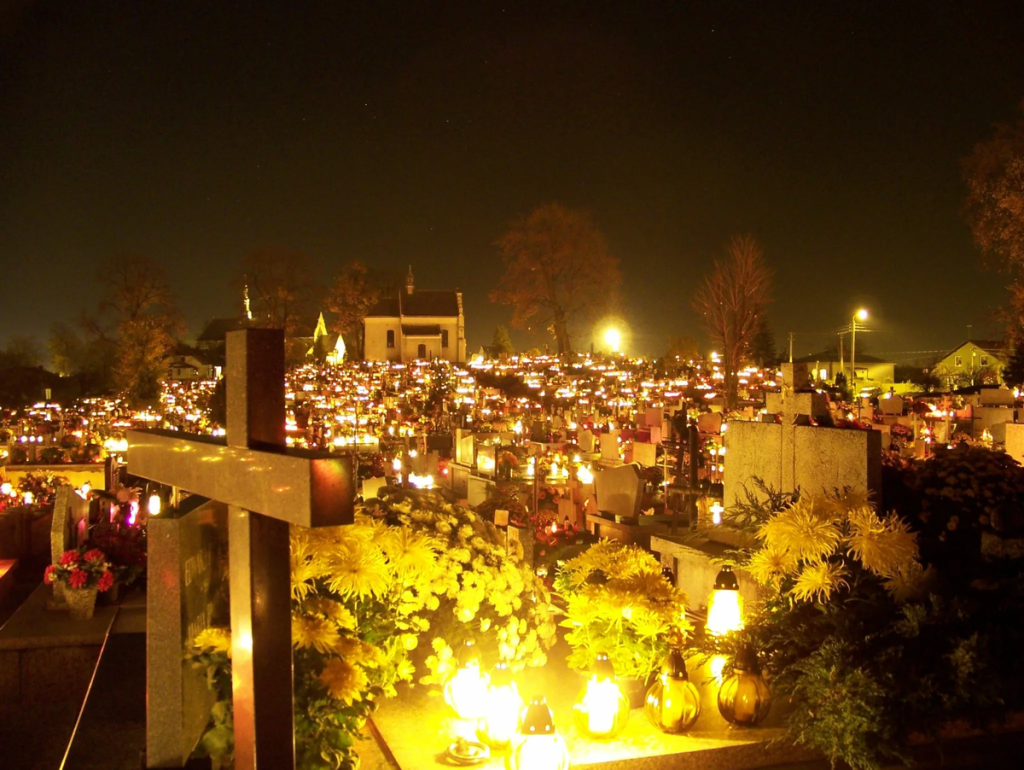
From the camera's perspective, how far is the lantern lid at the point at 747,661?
460 cm

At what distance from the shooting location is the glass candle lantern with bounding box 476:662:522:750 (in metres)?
4.35

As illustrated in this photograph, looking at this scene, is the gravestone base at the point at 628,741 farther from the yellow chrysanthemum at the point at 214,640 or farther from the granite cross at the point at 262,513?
the granite cross at the point at 262,513

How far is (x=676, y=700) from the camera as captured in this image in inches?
176

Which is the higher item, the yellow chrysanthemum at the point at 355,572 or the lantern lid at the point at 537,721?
the yellow chrysanthemum at the point at 355,572

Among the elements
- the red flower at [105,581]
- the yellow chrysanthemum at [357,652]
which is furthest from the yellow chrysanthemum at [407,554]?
the red flower at [105,581]

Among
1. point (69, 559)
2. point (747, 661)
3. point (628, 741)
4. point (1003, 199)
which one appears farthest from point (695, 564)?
point (1003, 199)

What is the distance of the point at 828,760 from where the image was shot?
179 inches

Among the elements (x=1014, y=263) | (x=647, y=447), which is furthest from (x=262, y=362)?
(x=1014, y=263)

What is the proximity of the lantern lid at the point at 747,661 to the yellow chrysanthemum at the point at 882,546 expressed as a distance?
2.60 feet

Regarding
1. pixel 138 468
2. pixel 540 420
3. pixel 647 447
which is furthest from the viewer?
pixel 540 420

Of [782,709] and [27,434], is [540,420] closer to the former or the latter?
[27,434]

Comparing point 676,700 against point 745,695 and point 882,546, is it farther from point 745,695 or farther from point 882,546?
point 882,546

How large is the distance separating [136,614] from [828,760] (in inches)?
209

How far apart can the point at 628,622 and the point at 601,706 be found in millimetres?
585
